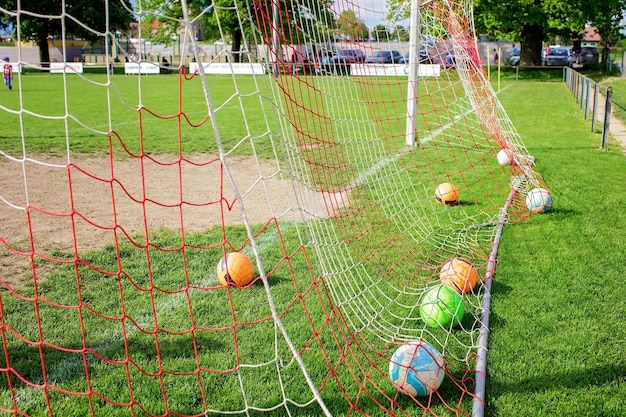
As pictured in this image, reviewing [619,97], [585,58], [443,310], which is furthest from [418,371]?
[585,58]

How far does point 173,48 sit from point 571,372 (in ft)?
217

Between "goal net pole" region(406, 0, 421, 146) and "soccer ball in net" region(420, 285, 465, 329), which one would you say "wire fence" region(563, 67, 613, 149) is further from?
"soccer ball in net" region(420, 285, 465, 329)

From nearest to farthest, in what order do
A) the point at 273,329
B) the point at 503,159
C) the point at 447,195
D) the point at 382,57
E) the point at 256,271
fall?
the point at 273,329 < the point at 256,271 < the point at 447,195 < the point at 503,159 < the point at 382,57

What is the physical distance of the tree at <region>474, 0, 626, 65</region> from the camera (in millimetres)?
27109

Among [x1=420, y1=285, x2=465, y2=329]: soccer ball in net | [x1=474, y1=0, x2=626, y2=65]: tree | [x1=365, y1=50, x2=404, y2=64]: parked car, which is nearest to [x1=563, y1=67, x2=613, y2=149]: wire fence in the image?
[x1=365, y1=50, x2=404, y2=64]: parked car

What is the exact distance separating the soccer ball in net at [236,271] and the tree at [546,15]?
27.0 meters

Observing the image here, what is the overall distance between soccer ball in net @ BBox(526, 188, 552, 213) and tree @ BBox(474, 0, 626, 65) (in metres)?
24.3

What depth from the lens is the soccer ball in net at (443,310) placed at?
12.6 feet

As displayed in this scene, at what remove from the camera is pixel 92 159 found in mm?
9047

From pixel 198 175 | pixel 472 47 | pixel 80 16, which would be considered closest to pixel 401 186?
pixel 472 47

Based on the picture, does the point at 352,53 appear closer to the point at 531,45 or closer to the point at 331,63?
the point at 331,63

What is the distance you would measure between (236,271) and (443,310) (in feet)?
5.04

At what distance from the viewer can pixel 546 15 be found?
28078mm

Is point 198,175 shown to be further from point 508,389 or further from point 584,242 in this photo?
point 508,389
